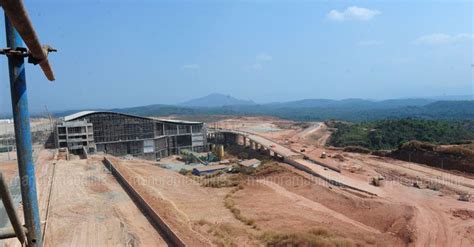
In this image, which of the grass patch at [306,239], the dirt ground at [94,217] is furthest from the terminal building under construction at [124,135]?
the grass patch at [306,239]

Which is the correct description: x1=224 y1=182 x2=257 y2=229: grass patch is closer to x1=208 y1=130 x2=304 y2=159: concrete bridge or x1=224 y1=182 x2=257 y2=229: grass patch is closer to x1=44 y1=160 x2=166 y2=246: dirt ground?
x1=44 y1=160 x2=166 y2=246: dirt ground

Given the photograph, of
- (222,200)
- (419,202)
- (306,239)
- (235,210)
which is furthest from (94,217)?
(419,202)

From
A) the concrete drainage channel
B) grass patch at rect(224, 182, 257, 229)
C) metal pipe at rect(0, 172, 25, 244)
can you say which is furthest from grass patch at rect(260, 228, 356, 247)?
metal pipe at rect(0, 172, 25, 244)

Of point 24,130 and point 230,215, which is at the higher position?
point 24,130

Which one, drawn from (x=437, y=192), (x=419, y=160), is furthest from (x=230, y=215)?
(x=419, y=160)

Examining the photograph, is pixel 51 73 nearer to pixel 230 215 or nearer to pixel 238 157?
pixel 230 215

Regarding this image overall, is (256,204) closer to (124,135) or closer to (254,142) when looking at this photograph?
(254,142)
